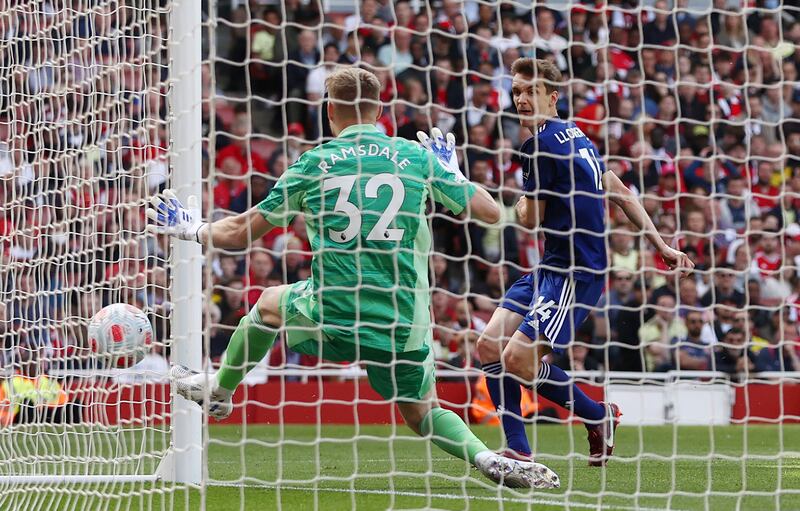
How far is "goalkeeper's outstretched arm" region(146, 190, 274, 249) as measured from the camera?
4848 mm

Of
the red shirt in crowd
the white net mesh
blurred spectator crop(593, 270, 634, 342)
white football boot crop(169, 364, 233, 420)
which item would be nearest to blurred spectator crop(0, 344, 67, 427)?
the white net mesh

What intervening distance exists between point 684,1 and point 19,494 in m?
9.22

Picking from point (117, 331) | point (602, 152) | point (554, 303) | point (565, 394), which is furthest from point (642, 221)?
point (602, 152)

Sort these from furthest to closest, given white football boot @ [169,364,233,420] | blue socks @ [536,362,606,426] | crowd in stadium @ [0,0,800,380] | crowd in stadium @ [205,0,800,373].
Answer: crowd in stadium @ [205,0,800,373] → crowd in stadium @ [0,0,800,380] → blue socks @ [536,362,606,426] → white football boot @ [169,364,233,420]

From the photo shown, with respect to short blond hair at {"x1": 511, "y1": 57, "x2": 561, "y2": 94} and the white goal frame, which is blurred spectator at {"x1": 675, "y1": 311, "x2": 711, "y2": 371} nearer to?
short blond hair at {"x1": 511, "y1": 57, "x2": 561, "y2": 94}

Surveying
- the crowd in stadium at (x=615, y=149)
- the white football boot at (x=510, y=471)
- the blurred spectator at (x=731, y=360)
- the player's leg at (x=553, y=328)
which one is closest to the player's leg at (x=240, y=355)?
the white football boot at (x=510, y=471)

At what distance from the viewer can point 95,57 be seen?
22.6 feet

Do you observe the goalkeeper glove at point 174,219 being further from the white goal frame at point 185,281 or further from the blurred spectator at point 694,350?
the blurred spectator at point 694,350

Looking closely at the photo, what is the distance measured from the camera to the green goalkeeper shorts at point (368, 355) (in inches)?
194

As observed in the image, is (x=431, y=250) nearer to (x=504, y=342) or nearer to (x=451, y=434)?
(x=504, y=342)

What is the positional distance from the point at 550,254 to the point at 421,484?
131 cm

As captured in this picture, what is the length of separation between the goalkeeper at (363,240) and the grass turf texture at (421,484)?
0.30 m

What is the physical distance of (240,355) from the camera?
5.15 m

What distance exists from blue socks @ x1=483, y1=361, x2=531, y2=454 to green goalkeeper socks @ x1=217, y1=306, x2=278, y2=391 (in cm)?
124
